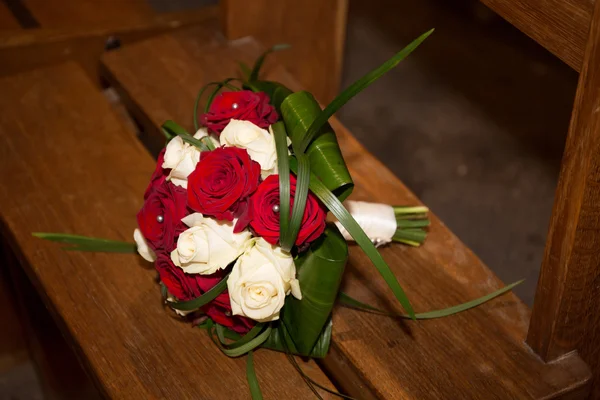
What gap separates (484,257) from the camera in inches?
81.5

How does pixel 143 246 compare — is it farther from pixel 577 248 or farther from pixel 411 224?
pixel 577 248

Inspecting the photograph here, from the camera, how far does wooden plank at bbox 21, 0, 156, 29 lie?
201cm

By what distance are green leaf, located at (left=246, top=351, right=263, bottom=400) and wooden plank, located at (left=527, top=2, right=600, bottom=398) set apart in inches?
15.7

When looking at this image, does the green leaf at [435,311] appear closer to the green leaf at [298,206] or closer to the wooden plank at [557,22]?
the green leaf at [298,206]

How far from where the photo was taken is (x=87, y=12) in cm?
207

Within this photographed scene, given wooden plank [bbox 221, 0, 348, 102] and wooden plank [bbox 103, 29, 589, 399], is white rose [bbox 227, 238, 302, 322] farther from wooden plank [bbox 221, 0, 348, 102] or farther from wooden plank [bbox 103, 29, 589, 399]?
wooden plank [bbox 221, 0, 348, 102]

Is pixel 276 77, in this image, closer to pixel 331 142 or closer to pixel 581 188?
pixel 331 142

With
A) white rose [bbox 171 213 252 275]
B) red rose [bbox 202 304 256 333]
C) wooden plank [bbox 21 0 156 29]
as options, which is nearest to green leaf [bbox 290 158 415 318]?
white rose [bbox 171 213 252 275]

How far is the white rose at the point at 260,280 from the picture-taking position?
1.10 meters

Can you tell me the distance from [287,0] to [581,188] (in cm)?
102

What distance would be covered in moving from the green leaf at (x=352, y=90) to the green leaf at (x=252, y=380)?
1.01 ft

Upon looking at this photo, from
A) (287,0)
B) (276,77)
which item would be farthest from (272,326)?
(287,0)

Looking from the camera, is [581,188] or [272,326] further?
→ [272,326]

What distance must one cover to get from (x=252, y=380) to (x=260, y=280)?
0.17 meters
